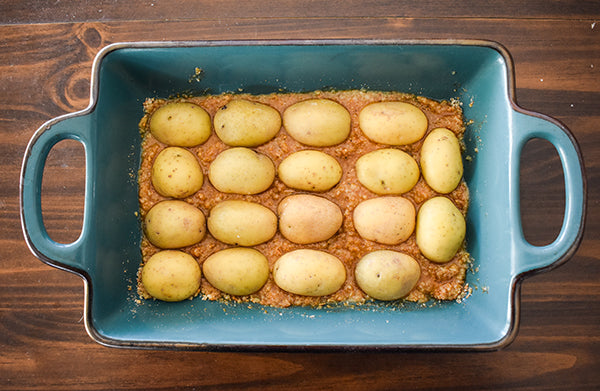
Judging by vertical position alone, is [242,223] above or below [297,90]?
below

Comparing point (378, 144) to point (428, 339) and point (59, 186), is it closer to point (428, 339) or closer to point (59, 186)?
point (428, 339)

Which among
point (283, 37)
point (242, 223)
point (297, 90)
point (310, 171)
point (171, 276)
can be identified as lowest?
point (171, 276)

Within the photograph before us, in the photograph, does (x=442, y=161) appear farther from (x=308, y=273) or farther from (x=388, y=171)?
(x=308, y=273)

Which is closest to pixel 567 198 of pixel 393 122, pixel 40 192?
pixel 393 122

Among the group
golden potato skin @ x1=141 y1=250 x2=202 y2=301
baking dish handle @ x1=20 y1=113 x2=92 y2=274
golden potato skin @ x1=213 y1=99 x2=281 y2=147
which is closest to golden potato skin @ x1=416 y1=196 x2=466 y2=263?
golden potato skin @ x1=213 y1=99 x2=281 y2=147

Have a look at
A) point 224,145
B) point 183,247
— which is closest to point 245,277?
point 183,247

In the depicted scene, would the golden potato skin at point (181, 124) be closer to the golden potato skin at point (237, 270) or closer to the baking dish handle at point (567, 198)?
the golden potato skin at point (237, 270)

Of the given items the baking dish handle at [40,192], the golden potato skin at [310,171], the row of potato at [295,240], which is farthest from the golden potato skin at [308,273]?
the baking dish handle at [40,192]

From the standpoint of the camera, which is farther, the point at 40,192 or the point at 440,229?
the point at 440,229
